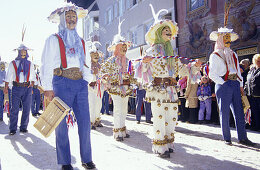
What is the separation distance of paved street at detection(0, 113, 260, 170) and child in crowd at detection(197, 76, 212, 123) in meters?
2.44

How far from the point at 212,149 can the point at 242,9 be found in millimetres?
7766

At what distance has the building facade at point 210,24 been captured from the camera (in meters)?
10.2

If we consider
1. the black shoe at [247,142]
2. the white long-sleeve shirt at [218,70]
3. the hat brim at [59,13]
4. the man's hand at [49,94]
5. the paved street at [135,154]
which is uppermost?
the hat brim at [59,13]

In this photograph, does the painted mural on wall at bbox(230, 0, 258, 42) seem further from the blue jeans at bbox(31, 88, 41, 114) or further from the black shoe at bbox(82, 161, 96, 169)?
the blue jeans at bbox(31, 88, 41, 114)

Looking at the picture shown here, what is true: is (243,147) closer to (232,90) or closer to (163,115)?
(232,90)

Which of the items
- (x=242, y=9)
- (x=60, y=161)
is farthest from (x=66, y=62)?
(x=242, y=9)

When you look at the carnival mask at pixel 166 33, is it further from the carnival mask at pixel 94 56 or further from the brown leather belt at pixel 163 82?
the carnival mask at pixel 94 56

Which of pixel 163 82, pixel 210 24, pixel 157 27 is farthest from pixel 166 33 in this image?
pixel 210 24

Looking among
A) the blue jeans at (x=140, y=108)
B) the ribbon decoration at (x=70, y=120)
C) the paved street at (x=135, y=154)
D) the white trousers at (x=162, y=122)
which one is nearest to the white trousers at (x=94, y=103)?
the blue jeans at (x=140, y=108)

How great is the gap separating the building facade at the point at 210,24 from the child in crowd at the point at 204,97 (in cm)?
298

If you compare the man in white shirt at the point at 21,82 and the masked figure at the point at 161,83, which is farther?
the man in white shirt at the point at 21,82

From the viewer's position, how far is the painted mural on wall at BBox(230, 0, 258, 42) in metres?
10.1

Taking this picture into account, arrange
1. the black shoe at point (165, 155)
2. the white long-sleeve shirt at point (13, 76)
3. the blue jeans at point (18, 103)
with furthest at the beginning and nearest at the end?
the white long-sleeve shirt at point (13, 76) → the blue jeans at point (18, 103) → the black shoe at point (165, 155)

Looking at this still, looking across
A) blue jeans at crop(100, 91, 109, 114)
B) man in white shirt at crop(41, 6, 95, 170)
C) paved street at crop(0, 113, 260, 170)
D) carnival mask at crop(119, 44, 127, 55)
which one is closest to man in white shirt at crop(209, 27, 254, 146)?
paved street at crop(0, 113, 260, 170)
